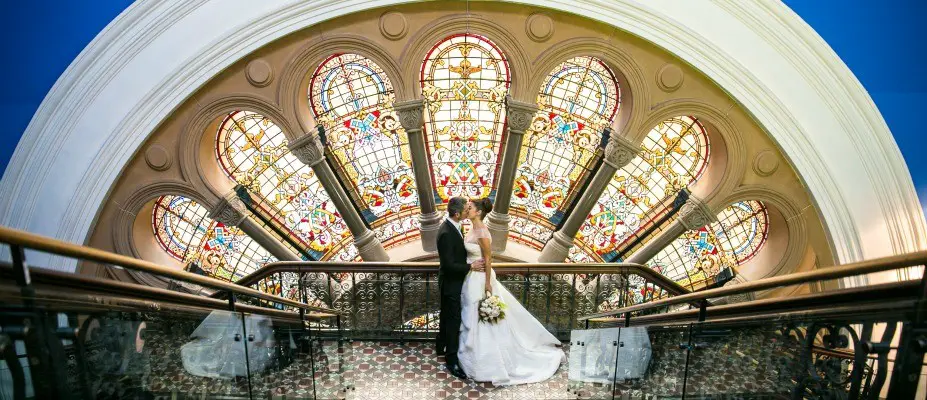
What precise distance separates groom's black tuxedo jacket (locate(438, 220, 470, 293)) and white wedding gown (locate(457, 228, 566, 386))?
0.11 meters

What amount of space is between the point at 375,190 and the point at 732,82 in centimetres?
602

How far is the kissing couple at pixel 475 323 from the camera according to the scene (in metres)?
5.50

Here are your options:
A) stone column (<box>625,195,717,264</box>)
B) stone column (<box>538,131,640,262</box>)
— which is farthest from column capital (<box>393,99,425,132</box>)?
stone column (<box>625,195,717,264</box>)

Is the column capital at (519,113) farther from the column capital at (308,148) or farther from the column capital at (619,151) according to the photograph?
the column capital at (308,148)

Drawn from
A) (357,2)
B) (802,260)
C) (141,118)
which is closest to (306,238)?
(141,118)

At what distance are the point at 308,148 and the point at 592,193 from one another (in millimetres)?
4334

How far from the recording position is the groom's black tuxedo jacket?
5559 mm

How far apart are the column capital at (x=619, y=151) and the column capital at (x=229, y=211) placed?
18.4 feet

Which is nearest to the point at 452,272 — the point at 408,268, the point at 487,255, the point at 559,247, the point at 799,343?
the point at 487,255

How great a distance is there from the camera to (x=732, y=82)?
9336mm

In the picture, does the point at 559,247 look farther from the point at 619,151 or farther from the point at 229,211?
the point at 229,211

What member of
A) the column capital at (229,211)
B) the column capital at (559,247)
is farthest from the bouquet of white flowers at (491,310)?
the column capital at (229,211)

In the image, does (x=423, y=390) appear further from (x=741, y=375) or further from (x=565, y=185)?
(x=565, y=185)

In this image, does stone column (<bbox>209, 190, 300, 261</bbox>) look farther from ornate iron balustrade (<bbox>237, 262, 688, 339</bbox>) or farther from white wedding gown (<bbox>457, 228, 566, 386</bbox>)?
white wedding gown (<bbox>457, 228, 566, 386</bbox>)
